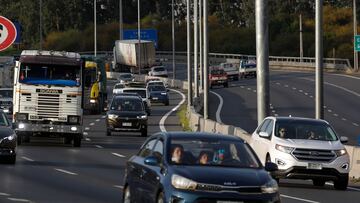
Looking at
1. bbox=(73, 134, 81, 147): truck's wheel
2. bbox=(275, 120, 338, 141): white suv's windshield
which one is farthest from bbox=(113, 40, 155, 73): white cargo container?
bbox=(275, 120, 338, 141): white suv's windshield

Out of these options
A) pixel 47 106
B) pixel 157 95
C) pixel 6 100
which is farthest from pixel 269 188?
pixel 157 95

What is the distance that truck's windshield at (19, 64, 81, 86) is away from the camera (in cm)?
3550

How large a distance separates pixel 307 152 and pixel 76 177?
5424 mm

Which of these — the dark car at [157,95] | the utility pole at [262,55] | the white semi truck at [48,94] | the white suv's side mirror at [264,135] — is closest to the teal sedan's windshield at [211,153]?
the white suv's side mirror at [264,135]

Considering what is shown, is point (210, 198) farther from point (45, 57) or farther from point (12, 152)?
point (45, 57)

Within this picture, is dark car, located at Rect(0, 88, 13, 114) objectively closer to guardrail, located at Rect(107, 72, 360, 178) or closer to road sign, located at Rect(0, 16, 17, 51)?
guardrail, located at Rect(107, 72, 360, 178)

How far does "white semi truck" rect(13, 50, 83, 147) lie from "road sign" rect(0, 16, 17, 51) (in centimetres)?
1927

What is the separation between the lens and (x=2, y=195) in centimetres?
2012

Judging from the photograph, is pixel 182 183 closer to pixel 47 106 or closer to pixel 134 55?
pixel 47 106

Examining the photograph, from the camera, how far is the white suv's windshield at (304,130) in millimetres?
24344

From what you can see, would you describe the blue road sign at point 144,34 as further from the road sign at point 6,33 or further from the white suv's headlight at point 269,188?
the white suv's headlight at point 269,188

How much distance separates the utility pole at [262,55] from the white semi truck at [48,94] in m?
6.93

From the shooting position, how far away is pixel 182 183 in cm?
1399

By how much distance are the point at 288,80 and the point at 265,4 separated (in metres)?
72.6
